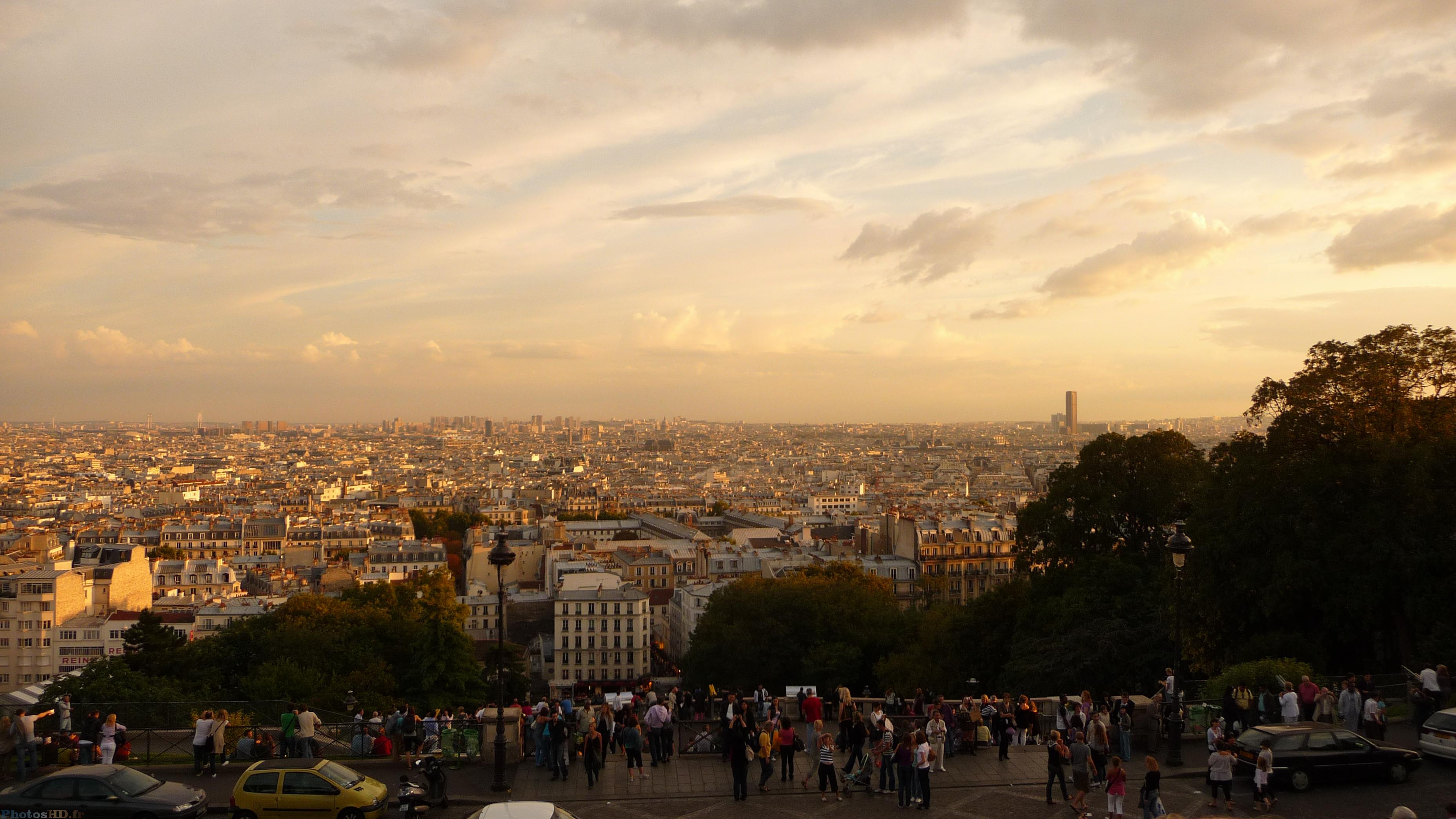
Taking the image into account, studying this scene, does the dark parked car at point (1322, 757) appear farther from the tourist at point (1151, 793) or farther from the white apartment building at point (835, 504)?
the white apartment building at point (835, 504)

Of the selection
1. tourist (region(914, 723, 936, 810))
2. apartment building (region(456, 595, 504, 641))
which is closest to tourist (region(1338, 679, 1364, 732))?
tourist (region(914, 723, 936, 810))

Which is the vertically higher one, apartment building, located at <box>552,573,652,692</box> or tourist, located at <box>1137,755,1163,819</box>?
tourist, located at <box>1137,755,1163,819</box>

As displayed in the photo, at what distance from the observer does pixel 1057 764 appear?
632 inches

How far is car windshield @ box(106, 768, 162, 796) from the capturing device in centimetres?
1506

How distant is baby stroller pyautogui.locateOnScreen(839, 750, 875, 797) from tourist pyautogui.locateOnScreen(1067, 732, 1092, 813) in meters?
2.90

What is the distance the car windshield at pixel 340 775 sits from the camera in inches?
600

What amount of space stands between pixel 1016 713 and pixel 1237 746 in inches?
165

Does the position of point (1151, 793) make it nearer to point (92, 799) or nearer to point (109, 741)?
point (92, 799)

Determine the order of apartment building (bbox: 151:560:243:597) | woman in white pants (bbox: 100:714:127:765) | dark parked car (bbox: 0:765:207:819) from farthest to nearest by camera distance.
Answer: apartment building (bbox: 151:560:243:597) → woman in white pants (bbox: 100:714:127:765) → dark parked car (bbox: 0:765:207:819)

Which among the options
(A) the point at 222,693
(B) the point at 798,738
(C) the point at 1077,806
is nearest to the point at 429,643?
(A) the point at 222,693

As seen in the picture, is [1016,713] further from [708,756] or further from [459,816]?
[459,816]

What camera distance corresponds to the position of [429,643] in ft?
159

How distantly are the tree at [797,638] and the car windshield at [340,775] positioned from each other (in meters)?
32.2

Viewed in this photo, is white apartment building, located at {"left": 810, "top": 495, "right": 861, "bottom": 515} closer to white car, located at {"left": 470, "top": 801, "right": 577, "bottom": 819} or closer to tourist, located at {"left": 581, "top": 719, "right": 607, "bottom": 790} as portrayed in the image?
tourist, located at {"left": 581, "top": 719, "right": 607, "bottom": 790}
